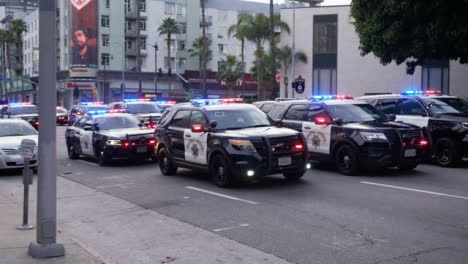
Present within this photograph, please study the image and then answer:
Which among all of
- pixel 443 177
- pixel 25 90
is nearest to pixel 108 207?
pixel 443 177

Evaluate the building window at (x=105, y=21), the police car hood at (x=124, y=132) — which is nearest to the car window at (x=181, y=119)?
the police car hood at (x=124, y=132)

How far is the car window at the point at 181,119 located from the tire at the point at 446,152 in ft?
21.5

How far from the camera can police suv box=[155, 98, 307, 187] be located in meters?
12.4

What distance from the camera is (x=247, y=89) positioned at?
3442 inches

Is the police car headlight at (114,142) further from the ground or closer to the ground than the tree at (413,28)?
closer to the ground

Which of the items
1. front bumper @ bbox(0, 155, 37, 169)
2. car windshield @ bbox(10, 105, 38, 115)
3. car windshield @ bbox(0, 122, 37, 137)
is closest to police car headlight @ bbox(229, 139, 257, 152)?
front bumper @ bbox(0, 155, 37, 169)

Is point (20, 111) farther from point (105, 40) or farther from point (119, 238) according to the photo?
point (105, 40)

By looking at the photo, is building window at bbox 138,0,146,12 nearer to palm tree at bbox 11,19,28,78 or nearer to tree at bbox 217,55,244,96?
tree at bbox 217,55,244,96

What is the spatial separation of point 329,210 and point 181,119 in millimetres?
5631

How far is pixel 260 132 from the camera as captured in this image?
42.0 ft

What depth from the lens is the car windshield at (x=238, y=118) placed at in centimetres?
1357

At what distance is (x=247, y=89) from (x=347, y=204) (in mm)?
77066

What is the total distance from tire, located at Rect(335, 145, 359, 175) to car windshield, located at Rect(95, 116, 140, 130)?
7139mm

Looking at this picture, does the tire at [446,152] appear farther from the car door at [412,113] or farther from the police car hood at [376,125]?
the police car hood at [376,125]
